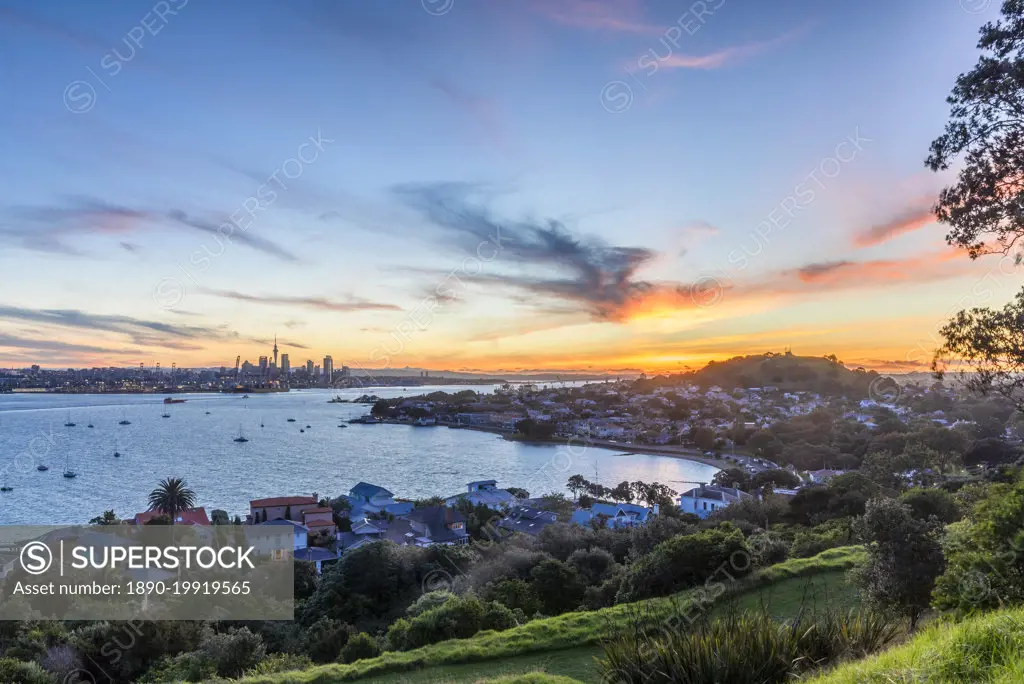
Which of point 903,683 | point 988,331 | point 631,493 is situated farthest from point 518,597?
point 631,493

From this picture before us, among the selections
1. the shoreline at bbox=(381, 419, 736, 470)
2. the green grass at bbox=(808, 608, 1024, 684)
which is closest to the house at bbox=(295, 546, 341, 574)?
the green grass at bbox=(808, 608, 1024, 684)

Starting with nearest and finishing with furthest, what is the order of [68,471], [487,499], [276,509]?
[276,509], [487,499], [68,471]

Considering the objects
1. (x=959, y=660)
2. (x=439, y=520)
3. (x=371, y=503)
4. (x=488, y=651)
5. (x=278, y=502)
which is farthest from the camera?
(x=371, y=503)

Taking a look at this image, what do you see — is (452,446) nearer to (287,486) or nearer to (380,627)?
(287,486)

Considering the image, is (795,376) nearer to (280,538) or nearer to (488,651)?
(280,538)

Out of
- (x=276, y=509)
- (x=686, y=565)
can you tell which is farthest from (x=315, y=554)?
(x=686, y=565)

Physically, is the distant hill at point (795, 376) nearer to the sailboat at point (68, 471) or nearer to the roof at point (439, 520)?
the roof at point (439, 520)

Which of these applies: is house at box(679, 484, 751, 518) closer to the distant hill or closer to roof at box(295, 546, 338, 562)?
roof at box(295, 546, 338, 562)

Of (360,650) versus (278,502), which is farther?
(278,502)
